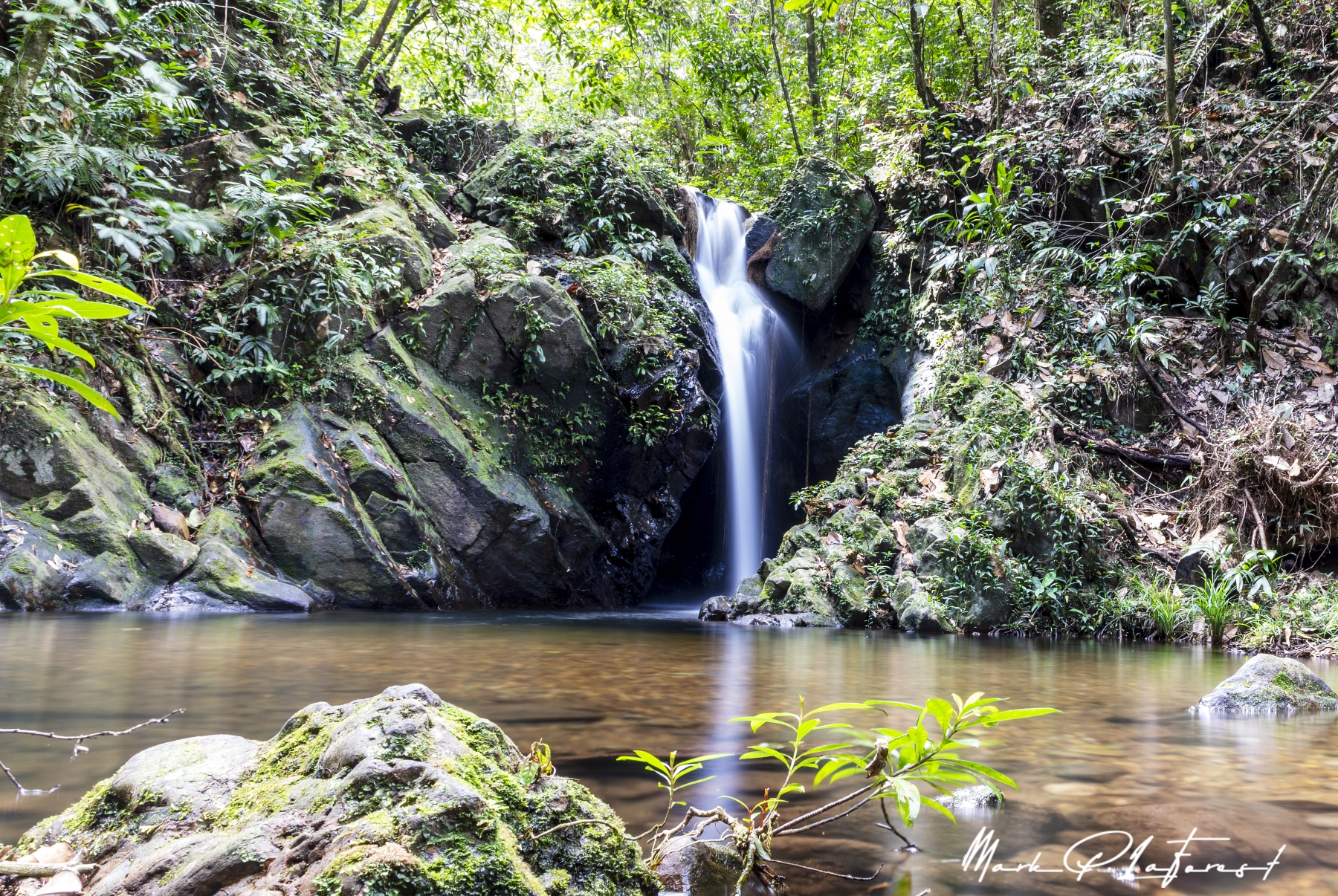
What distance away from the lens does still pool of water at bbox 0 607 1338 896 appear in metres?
1.82

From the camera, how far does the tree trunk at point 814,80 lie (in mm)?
15383

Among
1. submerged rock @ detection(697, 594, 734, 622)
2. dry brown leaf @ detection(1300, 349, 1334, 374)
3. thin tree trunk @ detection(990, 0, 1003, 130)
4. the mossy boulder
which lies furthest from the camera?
the mossy boulder

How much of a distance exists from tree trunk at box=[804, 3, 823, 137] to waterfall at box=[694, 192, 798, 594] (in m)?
4.20

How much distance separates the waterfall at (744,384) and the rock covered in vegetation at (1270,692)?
8462 millimetres

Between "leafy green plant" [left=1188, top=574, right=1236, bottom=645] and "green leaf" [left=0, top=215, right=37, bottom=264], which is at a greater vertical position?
"green leaf" [left=0, top=215, right=37, bottom=264]

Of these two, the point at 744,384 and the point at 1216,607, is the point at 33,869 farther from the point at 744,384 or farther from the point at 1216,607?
the point at 744,384

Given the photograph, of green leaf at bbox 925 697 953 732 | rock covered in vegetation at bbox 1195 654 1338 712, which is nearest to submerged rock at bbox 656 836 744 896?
green leaf at bbox 925 697 953 732

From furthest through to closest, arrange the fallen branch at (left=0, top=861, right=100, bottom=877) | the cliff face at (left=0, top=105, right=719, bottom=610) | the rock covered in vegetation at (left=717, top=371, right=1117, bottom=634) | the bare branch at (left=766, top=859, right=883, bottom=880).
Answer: the rock covered in vegetation at (left=717, top=371, right=1117, bottom=634) < the cliff face at (left=0, top=105, right=719, bottom=610) < the bare branch at (left=766, top=859, right=883, bottom=880) < the fallen branch at (left=0, top=861, right=100, bottom=877)

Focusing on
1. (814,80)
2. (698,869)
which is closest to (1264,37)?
(814,80)

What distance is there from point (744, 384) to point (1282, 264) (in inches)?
264

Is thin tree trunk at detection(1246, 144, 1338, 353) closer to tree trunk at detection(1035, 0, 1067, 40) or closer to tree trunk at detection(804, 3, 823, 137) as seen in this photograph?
tree trunk at detection(1035, 0, 1067, 40)

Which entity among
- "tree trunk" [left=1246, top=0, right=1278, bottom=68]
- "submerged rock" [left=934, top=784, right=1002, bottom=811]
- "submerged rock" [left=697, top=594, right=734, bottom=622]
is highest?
"tree trunk" [left=1246, top=0, right=1278, bottom=68]

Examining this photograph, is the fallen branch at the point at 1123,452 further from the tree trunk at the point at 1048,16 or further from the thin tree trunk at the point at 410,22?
the thin tree trunk at the point at 410,22

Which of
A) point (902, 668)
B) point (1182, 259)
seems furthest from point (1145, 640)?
point (1182, 259)
